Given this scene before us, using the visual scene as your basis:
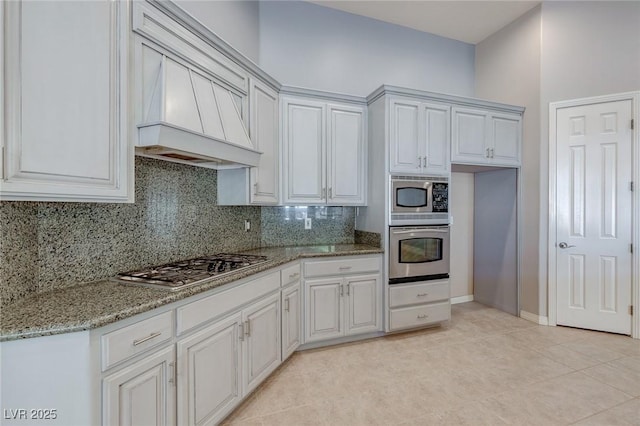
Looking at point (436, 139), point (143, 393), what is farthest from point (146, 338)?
point (436, 139)

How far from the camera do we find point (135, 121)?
168cm

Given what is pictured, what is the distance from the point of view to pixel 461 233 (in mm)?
4387

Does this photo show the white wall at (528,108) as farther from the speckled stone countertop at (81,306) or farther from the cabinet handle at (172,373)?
the cabinet handle at (172,373)

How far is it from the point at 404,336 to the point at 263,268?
189 centimetres

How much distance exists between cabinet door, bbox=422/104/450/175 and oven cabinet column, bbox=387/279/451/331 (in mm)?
1227

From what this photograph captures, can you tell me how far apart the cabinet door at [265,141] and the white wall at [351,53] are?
2.47ft

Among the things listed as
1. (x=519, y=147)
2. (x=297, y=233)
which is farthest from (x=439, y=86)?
(x=297, y=233)

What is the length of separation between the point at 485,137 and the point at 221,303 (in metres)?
3.35

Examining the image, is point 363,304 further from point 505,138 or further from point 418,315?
point 505,138

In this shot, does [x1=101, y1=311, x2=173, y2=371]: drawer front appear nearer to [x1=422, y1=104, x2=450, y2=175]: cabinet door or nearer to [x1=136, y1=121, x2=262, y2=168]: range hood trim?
[x1=136, y1=121, x2=262, y2=168]: range hood trim

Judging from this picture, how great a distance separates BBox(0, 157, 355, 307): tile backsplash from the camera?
146cm

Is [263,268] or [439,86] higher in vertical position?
[439,86]

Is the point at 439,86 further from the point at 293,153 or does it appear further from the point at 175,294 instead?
the point at 175,294

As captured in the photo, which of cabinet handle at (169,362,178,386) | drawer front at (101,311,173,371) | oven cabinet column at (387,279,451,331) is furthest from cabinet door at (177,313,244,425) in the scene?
oven cabinet column at (387,279,451,331)
